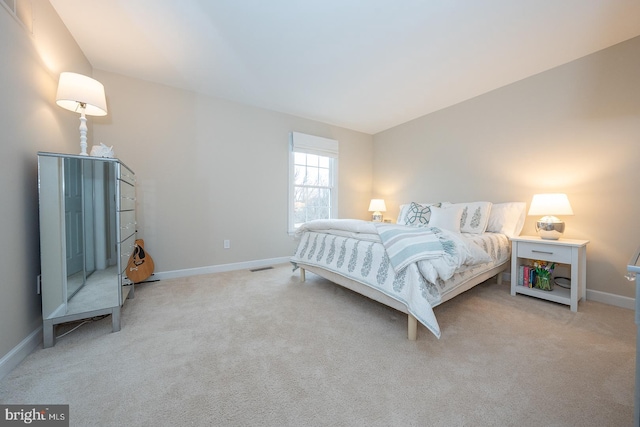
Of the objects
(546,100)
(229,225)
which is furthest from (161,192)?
(546,100)

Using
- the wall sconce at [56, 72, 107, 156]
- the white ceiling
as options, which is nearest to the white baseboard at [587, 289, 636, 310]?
the white ceiling

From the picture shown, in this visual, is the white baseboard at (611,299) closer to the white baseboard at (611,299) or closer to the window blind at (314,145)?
the white baseboard at (611,299)

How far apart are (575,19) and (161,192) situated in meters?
4.33

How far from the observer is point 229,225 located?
332 cm

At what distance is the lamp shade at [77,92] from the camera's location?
1686mm

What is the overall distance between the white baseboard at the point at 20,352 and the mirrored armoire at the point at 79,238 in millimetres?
69

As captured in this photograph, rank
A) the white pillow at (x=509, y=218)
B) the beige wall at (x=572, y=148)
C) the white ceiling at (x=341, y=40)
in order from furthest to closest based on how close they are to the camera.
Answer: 1. the white pillow at (x=509, y=218)
2. the beige wall at (x=572, y=148)
3. the white ceiling at (x=341, y=40)

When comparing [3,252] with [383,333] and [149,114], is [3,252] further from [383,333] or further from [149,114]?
[383,333]

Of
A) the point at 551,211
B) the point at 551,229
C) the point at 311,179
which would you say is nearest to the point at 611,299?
the point at 551,229

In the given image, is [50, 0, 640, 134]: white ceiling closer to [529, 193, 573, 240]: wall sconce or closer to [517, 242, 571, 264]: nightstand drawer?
[529, 193, 573, 240]: wall sconce

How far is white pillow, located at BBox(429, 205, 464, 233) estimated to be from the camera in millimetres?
2835

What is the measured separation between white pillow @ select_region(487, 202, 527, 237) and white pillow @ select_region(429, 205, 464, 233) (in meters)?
0.39

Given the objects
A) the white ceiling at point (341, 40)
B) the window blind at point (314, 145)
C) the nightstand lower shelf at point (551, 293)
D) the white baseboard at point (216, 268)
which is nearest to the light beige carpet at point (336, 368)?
the nightstand lower shelf at point (551, 293)

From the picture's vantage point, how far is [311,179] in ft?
13.6
